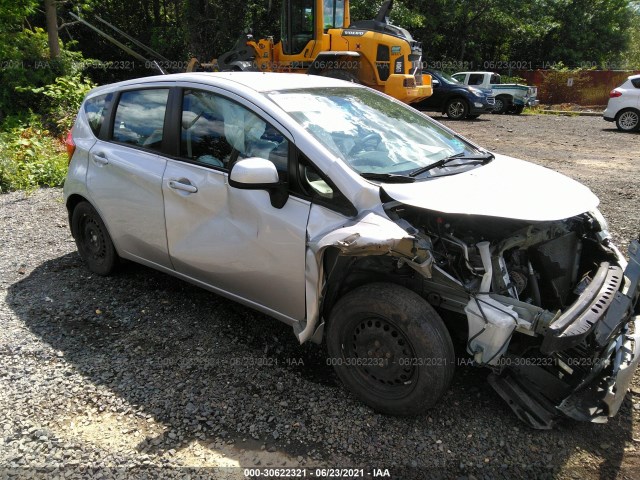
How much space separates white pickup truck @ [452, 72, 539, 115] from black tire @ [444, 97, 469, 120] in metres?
2.99

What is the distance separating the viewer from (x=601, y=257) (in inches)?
126

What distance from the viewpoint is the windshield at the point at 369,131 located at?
10.1 ft

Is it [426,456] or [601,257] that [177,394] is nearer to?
[426,456]

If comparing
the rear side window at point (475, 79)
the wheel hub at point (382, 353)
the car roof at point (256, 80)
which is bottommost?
the rear side window at point (475, 79)

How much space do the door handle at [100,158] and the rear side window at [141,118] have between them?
168 millimetres

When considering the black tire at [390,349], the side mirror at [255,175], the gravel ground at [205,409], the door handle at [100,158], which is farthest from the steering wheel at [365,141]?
the door handle at [100,158]

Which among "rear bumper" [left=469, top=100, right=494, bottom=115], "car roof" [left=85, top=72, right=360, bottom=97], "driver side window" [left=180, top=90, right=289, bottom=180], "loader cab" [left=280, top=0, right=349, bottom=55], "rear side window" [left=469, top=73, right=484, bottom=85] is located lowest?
→ "rear bumper" [left=469, top=100, right=494, bottom=115]

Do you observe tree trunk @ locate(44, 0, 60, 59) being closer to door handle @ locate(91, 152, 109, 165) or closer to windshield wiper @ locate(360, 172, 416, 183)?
door handle @ locate(91, 152, 109, 165)

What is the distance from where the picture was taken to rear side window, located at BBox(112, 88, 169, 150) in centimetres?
378

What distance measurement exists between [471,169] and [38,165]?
799cm

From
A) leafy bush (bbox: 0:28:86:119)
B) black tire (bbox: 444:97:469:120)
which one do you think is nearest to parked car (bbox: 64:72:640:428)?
leafy bush (bbox: 0:28:86:119)

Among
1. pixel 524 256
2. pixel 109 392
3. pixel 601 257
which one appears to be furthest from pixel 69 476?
pixel 601 257

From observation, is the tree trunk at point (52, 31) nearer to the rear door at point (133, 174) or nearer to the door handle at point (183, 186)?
the rear door at point (133, 174)

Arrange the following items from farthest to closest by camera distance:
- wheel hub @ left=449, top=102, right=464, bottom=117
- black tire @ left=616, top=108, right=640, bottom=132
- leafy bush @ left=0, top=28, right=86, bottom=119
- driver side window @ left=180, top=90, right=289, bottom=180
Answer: wheel hub @ left=449, top=102, right=464, bottom=117 < black tire @ left=616, top=108, right=640, bottom=132 < leafy bush @ left=0, top=28, right=86, bottom=119 < driver side window @ left=180, top=90, right=289, bottom=180
